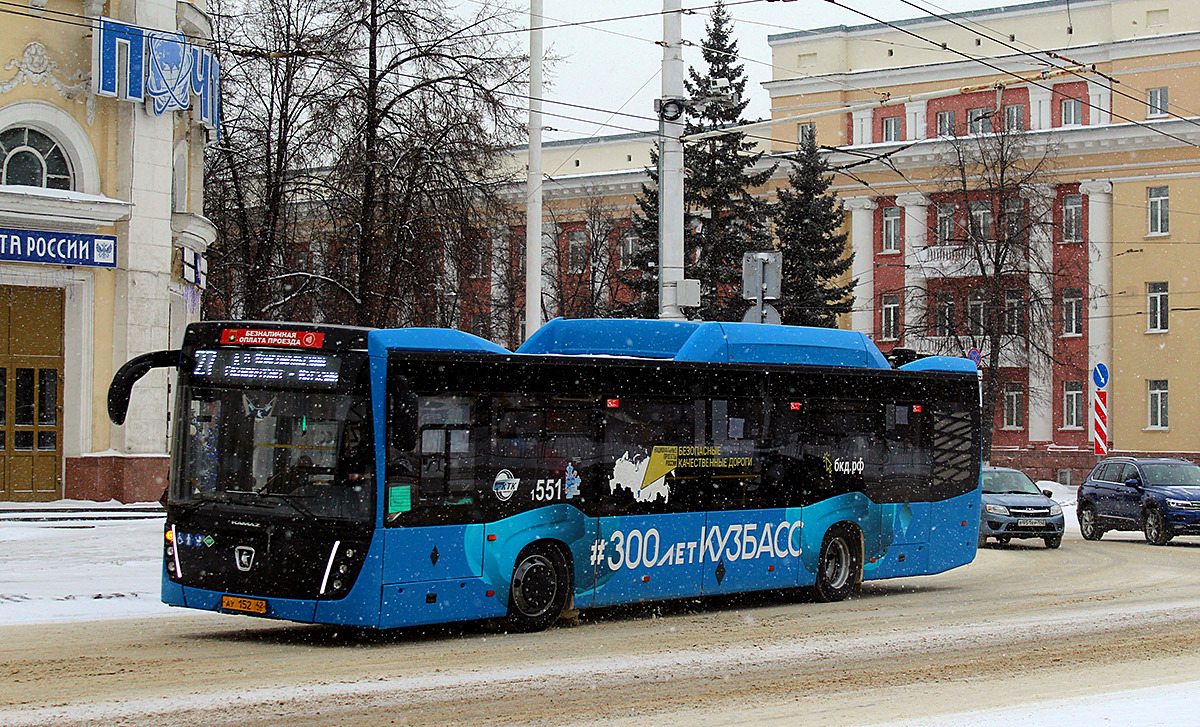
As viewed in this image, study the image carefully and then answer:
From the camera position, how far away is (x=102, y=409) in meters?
25.2

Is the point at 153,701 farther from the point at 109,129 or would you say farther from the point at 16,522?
the point at 109,129

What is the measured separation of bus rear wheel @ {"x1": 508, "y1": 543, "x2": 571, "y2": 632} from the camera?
13625mm

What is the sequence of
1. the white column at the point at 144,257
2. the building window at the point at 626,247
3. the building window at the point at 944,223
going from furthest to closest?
the building window at the point at 626,247 < the building window at the point at 944,223 < the white column at the point at 144,257

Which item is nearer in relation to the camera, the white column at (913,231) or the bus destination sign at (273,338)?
the bus destination sign at (273,338)

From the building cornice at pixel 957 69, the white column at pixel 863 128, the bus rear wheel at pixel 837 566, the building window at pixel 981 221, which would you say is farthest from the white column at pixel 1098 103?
the bus rear wheel at pixel 837 566

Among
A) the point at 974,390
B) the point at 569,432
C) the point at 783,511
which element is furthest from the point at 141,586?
the point at 974,390

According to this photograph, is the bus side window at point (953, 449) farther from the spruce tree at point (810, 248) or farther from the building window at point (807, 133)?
the building window at point (807, 133)

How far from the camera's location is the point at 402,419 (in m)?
12.6

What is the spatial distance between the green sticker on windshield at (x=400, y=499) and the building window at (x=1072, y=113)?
53.0m

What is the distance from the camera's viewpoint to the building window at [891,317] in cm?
6394

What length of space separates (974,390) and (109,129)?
15446mm

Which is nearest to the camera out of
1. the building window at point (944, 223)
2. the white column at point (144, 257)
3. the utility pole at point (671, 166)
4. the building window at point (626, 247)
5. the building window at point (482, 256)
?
the utility pole at point (671, 166)

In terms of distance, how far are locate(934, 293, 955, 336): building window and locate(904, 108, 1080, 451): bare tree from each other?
0.15 ft

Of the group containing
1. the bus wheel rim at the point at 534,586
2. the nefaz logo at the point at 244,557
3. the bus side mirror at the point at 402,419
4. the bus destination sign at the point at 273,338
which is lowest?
the bus wheel rim at the point at 534,586
